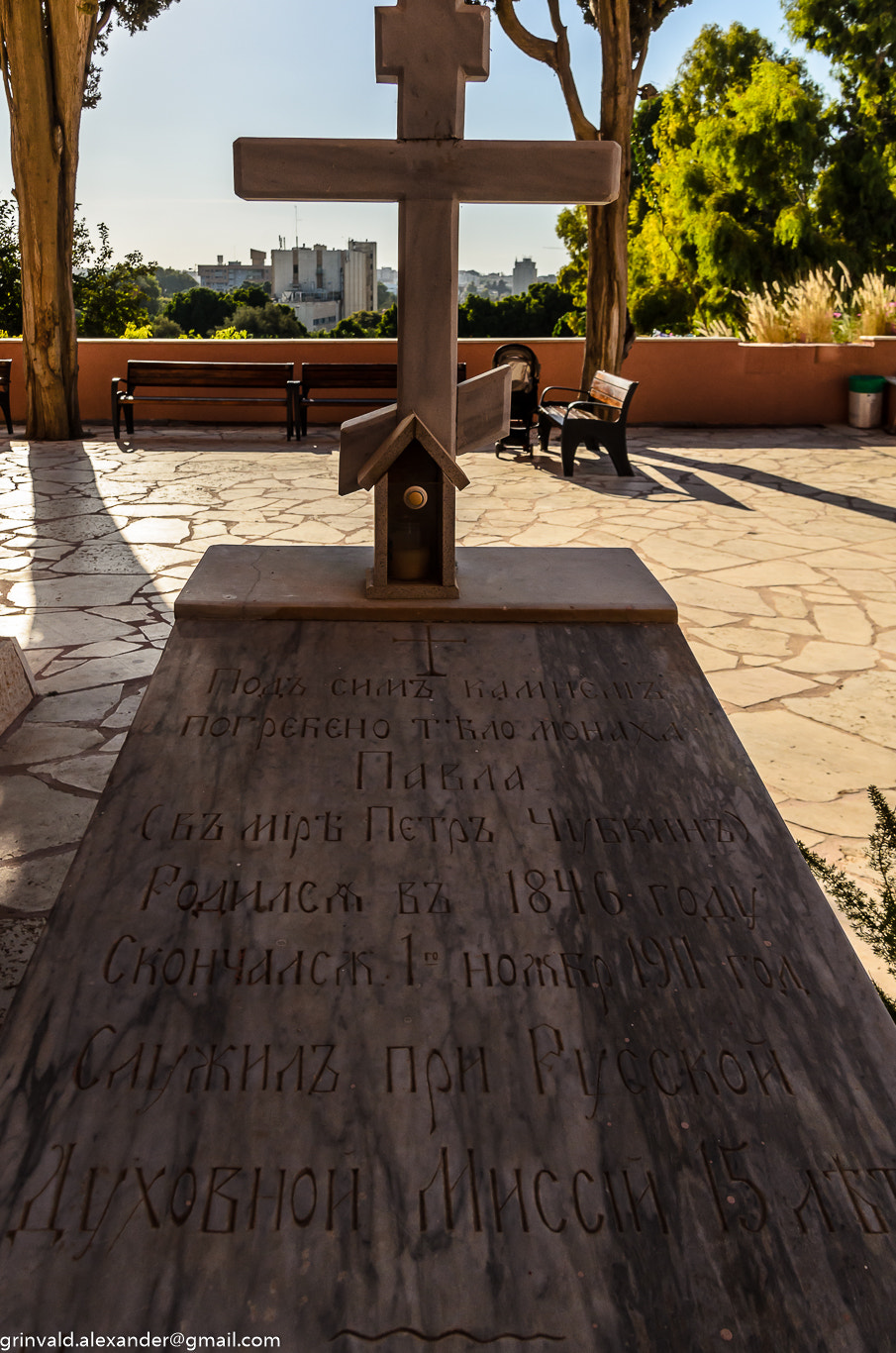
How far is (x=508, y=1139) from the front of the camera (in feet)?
5.32

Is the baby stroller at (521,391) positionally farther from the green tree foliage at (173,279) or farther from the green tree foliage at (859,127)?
the green tree foliage at (173,279)

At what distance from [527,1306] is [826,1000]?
73cm

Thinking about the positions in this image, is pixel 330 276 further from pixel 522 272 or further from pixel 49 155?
pixel 49 155

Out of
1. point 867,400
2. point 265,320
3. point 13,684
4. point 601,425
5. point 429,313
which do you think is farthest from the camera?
point 265,320

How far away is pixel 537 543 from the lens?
19.6 ft

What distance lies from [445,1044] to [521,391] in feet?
26.4

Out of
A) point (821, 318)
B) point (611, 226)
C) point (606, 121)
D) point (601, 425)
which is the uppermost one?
point (606, 121)

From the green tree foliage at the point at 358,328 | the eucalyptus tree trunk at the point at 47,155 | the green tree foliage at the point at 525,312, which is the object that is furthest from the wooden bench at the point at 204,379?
the green tree foliage at the point at 525,312

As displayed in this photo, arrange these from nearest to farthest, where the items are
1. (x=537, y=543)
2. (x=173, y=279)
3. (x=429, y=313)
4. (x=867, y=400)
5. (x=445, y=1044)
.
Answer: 1. (x=445, y=1044)
2. (x=429, y=313)
3. (x=537, y=543)
4. (x=867, y=400)
5. (x=173, y=279)

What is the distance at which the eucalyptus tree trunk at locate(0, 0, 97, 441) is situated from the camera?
853cm

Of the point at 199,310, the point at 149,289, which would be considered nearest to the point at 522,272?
the point at 149,289

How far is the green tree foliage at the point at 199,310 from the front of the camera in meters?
42.5

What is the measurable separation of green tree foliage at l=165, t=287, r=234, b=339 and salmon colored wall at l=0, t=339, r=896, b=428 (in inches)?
1325

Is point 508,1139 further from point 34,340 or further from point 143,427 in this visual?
point 143,427
